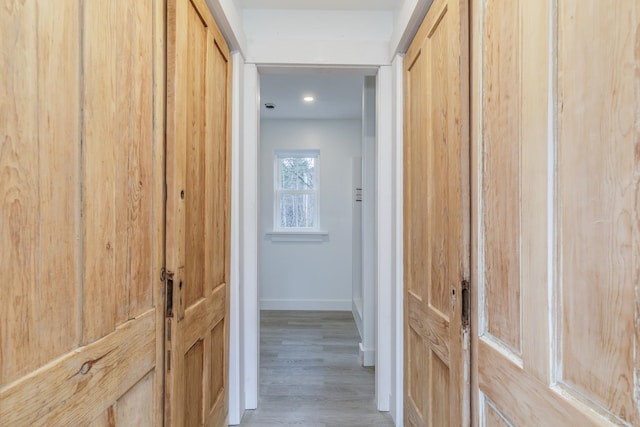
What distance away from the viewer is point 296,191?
5172 mm

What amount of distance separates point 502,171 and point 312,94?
10.6 feet

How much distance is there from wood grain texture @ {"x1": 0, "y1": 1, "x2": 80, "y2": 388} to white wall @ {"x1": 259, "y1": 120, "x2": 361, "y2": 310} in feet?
13.9

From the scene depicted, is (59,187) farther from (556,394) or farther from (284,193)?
(284,193)

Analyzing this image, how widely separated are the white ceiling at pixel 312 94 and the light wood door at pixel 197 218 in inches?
61.4

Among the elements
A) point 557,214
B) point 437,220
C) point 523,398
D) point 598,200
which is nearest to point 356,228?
point 437,220

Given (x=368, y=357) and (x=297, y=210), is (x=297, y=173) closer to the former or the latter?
(x=297, y=210)

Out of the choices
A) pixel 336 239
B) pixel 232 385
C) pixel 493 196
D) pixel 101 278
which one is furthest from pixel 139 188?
pixel 336 239

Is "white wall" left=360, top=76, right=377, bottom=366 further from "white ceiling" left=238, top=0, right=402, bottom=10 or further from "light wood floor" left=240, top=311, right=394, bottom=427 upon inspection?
"white ceiling" left=238, top=0, right=402, bottom=10

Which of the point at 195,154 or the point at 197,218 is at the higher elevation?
the point at 195,154

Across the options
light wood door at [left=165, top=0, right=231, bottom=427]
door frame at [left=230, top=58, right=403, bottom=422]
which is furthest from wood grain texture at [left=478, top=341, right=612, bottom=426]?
door frame at [left=230, top=58, right=403, bottom=422]

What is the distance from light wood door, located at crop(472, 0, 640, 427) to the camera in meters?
0.62

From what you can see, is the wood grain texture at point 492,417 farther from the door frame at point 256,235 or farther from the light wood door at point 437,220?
the door frame at point 256,235

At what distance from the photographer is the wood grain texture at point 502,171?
0.94 metres

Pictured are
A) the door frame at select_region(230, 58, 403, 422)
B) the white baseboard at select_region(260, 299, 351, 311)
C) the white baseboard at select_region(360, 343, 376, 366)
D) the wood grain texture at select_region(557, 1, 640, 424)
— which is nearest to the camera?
the wood grain texture at select_region(557, 1, 640, 424)
